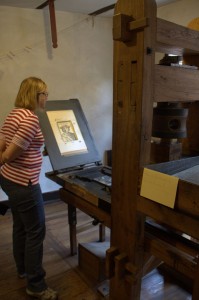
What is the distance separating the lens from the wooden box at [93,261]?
180 centimetres

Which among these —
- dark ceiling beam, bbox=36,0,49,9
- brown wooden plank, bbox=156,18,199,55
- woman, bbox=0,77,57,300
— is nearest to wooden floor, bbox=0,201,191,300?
woman, bbox=0,77,57,300

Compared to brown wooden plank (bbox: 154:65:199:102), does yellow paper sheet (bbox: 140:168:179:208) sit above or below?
below

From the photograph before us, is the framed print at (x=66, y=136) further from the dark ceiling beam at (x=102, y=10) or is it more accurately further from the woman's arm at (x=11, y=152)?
the dark ceiling beam at (x=102, y=10)

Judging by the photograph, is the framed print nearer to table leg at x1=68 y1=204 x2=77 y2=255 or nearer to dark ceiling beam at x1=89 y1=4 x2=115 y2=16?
table leg at x1=68 y1=204 x2=77 y2=255

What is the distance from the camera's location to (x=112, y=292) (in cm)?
118

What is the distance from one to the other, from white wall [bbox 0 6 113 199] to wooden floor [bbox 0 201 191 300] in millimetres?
889

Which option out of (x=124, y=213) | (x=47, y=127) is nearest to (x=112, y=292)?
(x=124, y=213)

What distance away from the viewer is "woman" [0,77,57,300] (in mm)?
1437

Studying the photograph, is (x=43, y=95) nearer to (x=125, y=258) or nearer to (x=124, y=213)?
(x=124, y=213)

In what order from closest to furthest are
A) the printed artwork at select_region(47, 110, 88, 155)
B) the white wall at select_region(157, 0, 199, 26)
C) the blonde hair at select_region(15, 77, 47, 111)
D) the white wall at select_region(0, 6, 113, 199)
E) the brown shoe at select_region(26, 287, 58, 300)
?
the blonde hair at select_region(15, 77, 47, 111)
the brown shoe at select_region(26, 287, 58, 300)
the printed artwork at select_region(47, 110, 88, 155)
the white wall at select_region(157, 0, 199, 26)
the white wall at select_region(0, 6, 113, 199)

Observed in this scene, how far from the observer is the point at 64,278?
193 cm

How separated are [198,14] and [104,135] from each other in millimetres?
1778

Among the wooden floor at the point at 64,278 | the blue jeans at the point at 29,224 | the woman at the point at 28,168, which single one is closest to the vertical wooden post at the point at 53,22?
the woman at the point at 28,168

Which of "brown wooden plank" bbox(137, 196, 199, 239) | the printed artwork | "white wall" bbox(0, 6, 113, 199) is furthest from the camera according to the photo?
"white wall" bbox(0, 6, 113, 199)
